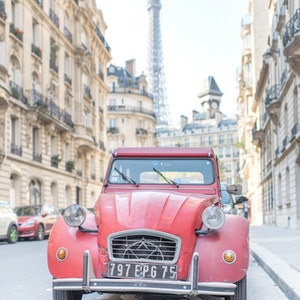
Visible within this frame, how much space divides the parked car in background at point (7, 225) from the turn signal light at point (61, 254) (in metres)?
14.1

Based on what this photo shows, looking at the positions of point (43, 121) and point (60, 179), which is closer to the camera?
point (43, 121)

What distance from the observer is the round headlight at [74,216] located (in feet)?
19.9

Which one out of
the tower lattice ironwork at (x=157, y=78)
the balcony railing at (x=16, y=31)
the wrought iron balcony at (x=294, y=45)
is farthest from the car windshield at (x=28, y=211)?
the tower lattice ironwork at (x=157, y=78)

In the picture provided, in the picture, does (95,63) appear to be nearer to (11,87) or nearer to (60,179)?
(60,179)

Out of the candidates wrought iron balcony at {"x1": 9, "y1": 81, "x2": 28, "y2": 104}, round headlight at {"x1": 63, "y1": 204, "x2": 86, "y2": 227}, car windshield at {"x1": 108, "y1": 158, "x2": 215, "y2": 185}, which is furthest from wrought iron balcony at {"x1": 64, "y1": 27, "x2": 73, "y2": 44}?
round headlight at {"x1": 63, "y1": 204, "x2": 86, "y2": 227}

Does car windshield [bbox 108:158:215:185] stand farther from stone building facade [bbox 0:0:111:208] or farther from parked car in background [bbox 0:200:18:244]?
stone building facade [bbox 0:0:111:208]

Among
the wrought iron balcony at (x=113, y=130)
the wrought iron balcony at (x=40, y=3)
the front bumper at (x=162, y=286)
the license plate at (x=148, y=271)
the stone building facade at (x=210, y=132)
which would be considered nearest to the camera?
the front bumper at (x=162, y=286)

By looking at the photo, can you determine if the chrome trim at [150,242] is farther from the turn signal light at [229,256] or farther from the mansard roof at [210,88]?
the mansard roof at [210,88]

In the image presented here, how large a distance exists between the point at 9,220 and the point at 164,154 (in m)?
13.4

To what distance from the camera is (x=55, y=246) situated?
19.8ft

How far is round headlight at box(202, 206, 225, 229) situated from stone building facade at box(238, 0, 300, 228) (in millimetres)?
17589

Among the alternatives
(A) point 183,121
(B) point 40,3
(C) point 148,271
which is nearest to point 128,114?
(B) point 40,3

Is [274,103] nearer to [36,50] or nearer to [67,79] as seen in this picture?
[36,50]

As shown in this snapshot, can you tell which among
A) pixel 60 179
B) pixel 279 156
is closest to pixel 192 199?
pixel 279 156
